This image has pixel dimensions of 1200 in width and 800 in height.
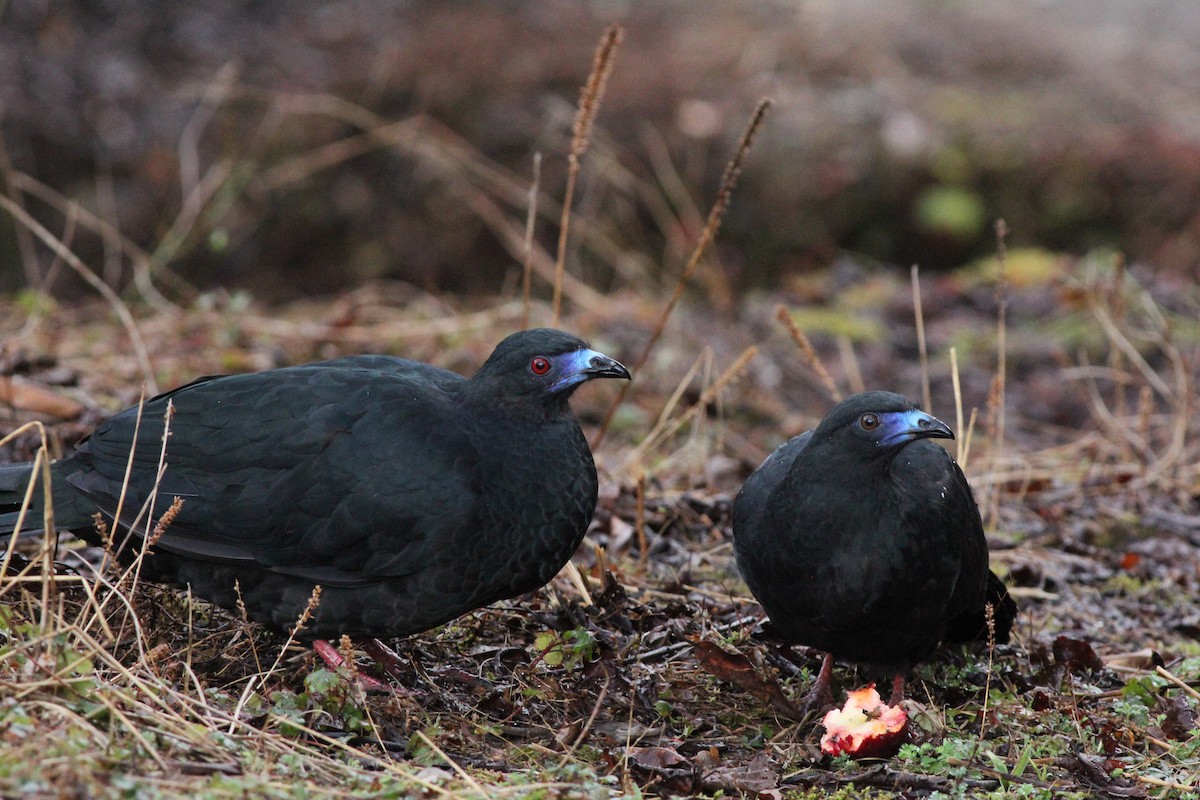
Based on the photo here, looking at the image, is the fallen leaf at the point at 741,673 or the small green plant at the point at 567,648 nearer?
the fallen leaf at the point at 741,673

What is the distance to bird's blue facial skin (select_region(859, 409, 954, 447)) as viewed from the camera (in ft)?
12.7

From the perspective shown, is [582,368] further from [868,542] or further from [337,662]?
[337,662]

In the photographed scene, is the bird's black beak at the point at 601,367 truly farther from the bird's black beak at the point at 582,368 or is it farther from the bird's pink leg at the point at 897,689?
the bird's pink leg at the point at 897,689

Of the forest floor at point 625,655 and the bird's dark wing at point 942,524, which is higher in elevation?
the bird's dark wing at point 942,524

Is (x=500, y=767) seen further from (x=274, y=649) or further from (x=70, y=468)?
(x=70, y=468)

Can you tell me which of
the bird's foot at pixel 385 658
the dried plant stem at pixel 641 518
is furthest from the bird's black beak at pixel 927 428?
the bird's foot at pixel 385 658

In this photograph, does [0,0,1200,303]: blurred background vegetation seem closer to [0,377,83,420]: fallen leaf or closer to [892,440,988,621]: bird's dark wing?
[0,377,83,420]: fallen leaf

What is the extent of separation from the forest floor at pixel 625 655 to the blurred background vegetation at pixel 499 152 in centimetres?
267

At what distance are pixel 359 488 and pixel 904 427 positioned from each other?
169 cm

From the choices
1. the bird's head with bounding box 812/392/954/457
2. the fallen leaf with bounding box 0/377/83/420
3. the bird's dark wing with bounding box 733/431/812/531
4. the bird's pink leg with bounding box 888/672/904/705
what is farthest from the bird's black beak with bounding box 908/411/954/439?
the fallen leaf with bounding box 0/377/83/420

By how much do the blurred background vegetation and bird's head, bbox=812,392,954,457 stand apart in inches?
229

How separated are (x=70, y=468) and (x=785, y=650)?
2.54 m

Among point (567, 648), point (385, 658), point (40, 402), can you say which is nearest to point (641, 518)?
point (567, 648)

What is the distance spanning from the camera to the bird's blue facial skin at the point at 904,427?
3.86 metres
